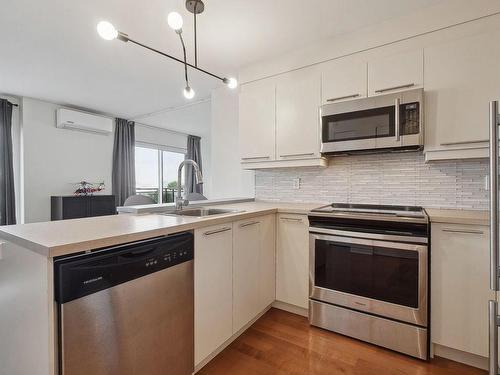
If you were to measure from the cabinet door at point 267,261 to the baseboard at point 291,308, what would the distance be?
0.39 ft

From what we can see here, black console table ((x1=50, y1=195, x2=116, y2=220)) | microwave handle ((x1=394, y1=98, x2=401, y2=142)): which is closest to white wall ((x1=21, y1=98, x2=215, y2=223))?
black console table ((x1=50, y1=195, x2=116, y2=220))

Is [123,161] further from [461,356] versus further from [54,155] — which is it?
[461,356]

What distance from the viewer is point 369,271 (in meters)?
1.77

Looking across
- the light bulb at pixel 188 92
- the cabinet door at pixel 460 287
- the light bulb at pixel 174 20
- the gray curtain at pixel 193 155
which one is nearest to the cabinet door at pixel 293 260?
the cabinet door at pixel 460 287

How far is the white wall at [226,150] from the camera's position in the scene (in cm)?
325

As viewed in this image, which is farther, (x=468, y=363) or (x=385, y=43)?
(x=385, y=43)

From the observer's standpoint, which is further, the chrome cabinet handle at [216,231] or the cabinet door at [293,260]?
the cabinet door at [293,260]

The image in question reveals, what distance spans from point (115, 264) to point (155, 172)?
5.50m

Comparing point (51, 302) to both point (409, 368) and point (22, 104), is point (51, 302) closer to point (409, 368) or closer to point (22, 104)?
point (409, 368)

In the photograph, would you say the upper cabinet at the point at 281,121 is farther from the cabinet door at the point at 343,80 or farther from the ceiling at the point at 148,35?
the ceiling at the point at 148,35

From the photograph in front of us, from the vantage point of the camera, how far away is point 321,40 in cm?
230

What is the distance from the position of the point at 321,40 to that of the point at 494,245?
1991mm

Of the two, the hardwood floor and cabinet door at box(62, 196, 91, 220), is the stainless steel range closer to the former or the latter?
the hardwood floor

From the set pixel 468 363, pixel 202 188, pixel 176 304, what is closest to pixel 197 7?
pixel 176 304
